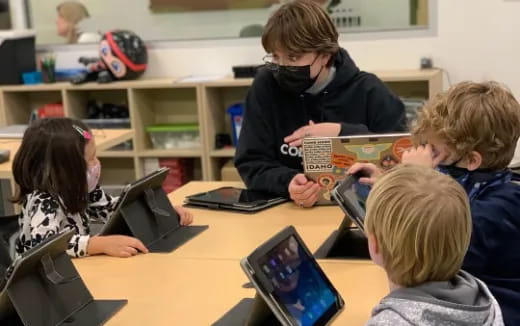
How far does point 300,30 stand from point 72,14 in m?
2.93

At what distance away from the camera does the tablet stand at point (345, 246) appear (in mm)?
1880

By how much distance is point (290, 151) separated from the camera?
249 cm

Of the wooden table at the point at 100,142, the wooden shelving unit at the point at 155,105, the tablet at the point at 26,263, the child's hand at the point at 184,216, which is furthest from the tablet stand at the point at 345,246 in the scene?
the wooden shelving unit at the point at 155,105

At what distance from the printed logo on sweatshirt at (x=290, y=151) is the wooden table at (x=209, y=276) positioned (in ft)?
0.95

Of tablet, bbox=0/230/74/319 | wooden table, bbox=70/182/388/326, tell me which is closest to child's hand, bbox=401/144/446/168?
wooden table, bbox=70/182/388/326

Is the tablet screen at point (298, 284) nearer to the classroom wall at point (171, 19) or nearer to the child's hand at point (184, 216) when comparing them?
the child's hand at point (184, 216)

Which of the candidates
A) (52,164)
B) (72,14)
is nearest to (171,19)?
(72,14)

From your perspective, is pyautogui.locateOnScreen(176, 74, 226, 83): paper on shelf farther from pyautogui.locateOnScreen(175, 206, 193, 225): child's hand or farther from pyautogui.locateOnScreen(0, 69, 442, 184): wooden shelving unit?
pyautogui.locateOnScreen(175, 206, 193, 225): child's hand

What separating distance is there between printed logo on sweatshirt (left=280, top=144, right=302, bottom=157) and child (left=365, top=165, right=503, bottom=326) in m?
1.22

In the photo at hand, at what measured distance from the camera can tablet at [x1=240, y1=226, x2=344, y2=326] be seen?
53.3 inches

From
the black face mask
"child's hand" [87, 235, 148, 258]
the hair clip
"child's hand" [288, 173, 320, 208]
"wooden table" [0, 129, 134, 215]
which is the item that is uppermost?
the black face mask

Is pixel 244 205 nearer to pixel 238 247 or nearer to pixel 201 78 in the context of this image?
pixel 238 247

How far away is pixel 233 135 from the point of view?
4441mm

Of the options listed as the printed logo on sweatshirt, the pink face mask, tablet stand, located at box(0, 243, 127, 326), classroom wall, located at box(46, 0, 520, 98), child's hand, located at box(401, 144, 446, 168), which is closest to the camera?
tablet stand, located at box(0, 243, 127, 326)
